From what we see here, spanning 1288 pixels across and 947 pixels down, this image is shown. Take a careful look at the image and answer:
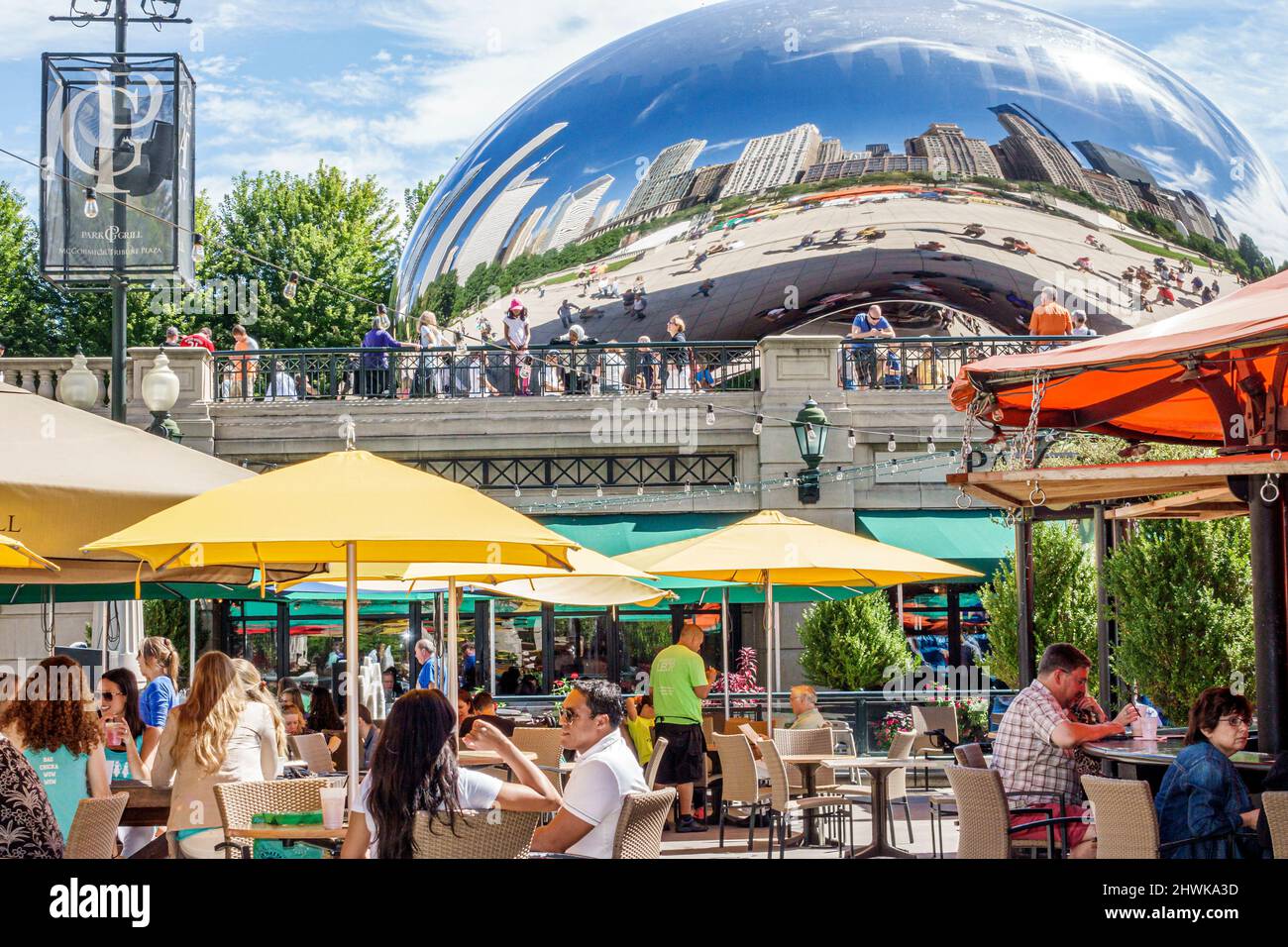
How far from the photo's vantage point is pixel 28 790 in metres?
5.68

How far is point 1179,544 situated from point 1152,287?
18.4 m

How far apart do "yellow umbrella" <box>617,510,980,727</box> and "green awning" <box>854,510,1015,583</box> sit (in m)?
8.00

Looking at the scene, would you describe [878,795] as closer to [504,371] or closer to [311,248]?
[504,371]

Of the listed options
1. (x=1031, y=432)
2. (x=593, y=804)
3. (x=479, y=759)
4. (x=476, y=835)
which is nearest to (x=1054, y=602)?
(x=479, y=759)

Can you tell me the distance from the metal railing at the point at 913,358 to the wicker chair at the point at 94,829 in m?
18.4

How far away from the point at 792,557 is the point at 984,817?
5.08 metres

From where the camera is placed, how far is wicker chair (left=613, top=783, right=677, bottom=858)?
676 centimetres

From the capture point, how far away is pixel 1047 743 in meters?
8.79

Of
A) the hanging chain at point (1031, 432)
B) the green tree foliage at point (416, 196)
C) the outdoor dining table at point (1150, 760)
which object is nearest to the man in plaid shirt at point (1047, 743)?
the outdoor dining table at point (1150, 760)

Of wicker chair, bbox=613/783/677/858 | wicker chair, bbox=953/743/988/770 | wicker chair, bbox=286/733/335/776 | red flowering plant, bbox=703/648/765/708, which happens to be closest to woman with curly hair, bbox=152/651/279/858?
wicker chair, bbox=613/783/677/858

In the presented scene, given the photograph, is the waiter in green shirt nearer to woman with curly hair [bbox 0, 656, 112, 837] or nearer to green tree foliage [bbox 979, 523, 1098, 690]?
green tree foliage [bbox 979, 523, 1098, 690]

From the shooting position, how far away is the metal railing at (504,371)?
2456 cm
